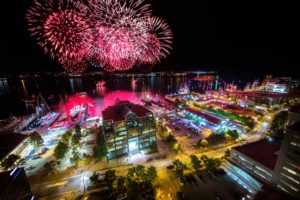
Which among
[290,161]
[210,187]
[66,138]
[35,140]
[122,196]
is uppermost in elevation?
[290,161]

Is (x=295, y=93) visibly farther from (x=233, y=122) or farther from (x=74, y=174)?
(x=74, y=174)

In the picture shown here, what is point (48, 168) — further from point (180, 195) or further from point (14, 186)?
point (180, 195)

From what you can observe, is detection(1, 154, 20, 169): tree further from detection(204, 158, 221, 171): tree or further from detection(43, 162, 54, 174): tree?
detection(204, 158, 221, 171): tree

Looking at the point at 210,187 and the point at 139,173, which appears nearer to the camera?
the point at 210,187

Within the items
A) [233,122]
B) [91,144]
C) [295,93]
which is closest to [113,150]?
[91,144]

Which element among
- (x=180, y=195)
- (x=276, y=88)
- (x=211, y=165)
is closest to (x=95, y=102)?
(x=211, y=165)

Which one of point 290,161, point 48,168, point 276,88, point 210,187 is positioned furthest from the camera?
point 276,88

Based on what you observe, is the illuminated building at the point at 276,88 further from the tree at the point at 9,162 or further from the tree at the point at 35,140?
the tree at the point at 9,162
